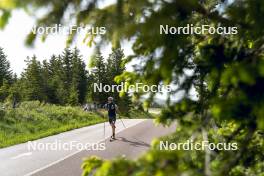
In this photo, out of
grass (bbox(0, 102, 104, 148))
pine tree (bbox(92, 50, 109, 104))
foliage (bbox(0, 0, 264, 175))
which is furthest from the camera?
pine tree (bbox(92, 50, 109, 104))

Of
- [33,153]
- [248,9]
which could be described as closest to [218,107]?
[248,9]

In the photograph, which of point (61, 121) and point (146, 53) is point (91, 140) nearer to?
point (61, 121)

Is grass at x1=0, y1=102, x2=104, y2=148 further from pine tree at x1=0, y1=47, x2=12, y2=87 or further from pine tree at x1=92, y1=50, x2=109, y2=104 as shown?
pine tree at x1=0, y1=47, x2=12, y2=87

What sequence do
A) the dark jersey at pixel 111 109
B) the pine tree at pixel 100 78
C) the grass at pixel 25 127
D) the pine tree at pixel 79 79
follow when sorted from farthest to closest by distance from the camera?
the pine tree at pixel 79 79 → the pine tree at pixel 100 78 → the grass at pixel 25 127 → the dark jersey at pixel 111 109

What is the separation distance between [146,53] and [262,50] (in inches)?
40.7

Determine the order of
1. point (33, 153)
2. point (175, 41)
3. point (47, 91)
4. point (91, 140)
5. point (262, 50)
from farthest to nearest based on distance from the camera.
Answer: point (47, 91)
point (91, 140)
point (33, 153)
point (262, 50)
point (175, 41)

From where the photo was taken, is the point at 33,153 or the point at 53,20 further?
the point at 33,153

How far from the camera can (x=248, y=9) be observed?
3299mm

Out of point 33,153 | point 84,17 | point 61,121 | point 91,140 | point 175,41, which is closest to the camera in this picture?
point 175,41

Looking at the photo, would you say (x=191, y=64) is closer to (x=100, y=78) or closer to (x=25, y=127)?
(x=25, y=127)

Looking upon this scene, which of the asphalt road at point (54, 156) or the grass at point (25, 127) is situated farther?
the grass at point (25, 127)

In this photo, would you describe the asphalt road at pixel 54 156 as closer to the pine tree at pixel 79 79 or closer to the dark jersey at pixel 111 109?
the dark jersey at pixel 111 109

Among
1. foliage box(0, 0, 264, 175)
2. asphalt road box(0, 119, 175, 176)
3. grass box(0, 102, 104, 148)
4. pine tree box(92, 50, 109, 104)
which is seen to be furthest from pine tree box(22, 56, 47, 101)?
foliage box(0, 0, 264, 175)

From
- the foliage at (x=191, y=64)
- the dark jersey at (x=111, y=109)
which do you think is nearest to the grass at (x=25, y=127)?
Answer: the dark jersey at (x=111, y=109)
